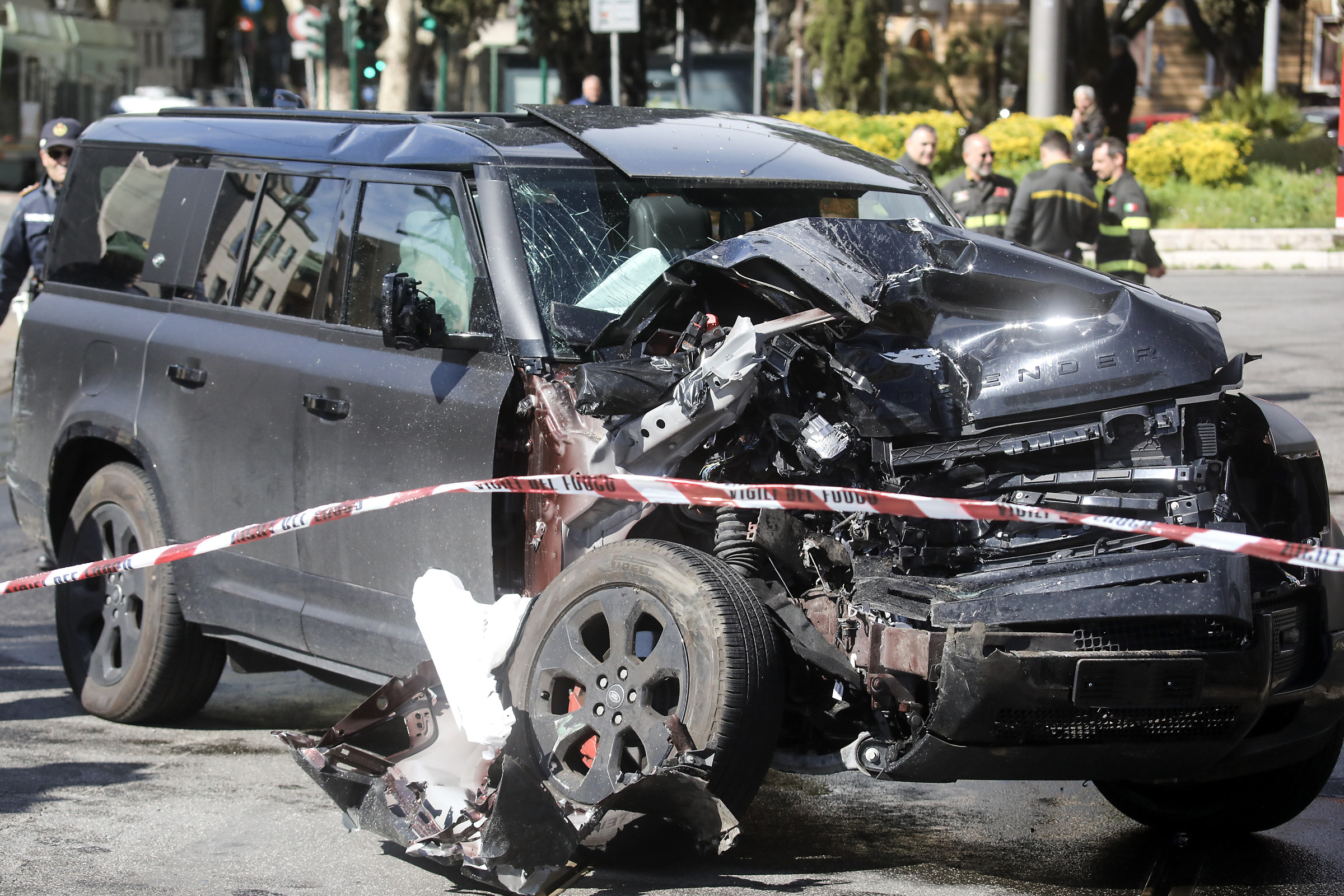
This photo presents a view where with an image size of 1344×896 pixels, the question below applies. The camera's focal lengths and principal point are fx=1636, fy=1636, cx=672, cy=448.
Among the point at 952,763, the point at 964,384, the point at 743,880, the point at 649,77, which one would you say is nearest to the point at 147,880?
the point at 743,880

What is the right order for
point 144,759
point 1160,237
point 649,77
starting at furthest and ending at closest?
point 649,77 < point 1160,237 < point 144,759

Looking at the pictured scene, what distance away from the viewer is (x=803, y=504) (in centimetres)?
409

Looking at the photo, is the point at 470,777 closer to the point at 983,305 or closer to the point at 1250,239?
the point at 983,305

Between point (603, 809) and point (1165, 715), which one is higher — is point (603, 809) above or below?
below

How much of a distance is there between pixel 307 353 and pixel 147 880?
66.5 inches

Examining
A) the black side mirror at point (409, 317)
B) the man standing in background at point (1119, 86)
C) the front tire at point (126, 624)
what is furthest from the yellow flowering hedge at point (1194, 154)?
the black side mirror at point (409, 317)

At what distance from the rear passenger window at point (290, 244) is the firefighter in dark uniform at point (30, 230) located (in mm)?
4269

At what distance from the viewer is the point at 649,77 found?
4225 cm

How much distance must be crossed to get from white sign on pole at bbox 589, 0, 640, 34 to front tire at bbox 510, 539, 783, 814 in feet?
52.7

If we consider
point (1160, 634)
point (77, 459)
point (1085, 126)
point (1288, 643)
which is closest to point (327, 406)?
point (77, 459)

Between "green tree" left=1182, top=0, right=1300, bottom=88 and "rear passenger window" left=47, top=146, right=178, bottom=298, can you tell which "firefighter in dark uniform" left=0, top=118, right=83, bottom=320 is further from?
"green tree" left=1182, top=0, right=1300, bottom=88

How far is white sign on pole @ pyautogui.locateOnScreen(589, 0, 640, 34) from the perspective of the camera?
19484 mm

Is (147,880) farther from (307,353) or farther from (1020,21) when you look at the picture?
(1020,21)

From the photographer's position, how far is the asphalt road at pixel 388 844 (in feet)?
14.1
